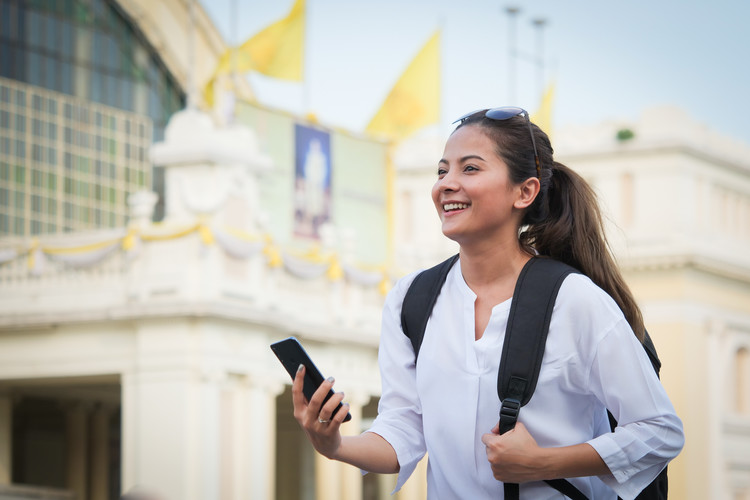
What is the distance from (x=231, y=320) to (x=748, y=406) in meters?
27.8

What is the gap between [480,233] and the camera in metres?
3.56

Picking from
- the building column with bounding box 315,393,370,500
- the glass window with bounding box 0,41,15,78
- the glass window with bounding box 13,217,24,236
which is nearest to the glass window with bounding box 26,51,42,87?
the glass window with bounding box 0,41,15,78

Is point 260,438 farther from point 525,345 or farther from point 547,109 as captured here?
point 547,109

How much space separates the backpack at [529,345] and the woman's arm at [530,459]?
0.05 m

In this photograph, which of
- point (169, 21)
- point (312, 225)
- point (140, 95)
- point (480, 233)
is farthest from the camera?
point (169, 21)

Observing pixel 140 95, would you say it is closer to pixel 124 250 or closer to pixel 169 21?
pixel 169 21

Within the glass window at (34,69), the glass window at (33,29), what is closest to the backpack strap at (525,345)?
the glass window at (34,69)

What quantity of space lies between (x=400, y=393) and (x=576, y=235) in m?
0.67

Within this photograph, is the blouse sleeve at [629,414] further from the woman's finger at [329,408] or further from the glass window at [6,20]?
the glass window at [6,20]

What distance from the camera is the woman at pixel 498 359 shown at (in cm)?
331

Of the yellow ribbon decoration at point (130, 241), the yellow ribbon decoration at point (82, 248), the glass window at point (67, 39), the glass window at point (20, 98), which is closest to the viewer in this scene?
the yellow ribbon decoration at point (130, 241)

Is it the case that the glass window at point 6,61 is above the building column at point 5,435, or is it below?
above

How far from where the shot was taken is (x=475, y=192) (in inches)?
139

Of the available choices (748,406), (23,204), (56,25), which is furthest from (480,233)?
(748,406)
